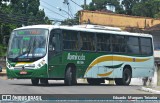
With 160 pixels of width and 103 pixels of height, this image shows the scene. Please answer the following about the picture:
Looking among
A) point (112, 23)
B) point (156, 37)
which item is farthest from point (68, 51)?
point (112, 23)

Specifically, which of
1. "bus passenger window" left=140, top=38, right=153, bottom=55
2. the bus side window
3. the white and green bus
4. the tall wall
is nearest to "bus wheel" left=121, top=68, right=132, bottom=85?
the white and green bus

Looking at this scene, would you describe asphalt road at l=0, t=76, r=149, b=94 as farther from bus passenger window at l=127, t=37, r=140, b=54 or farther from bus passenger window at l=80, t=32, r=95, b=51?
bus passenger window at l=127, t=37, r=140, b=54

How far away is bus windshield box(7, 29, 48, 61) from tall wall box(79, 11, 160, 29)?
85.1 feet

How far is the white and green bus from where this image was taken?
23.2 meters

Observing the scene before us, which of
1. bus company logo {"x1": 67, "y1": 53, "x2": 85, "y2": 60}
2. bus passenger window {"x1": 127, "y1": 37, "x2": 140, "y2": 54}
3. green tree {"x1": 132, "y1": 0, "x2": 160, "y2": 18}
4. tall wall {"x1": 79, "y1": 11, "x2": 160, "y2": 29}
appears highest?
green tree {"x1": 132, "y1": 0, "x2": 160, "y2": 18}

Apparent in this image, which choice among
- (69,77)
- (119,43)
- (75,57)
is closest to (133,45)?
(119,43)

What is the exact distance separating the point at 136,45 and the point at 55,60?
7709 mm

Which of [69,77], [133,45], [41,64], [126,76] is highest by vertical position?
[133,45]

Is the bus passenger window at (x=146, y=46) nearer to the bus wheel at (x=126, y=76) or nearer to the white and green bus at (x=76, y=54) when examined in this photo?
the white and green bus at (x=76, y=54)

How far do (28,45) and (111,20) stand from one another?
30098mm

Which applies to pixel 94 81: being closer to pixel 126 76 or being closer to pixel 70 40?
pixel 126 76

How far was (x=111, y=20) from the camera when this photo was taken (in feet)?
173

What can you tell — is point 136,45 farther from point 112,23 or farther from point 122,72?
point 112,23

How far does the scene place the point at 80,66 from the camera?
25438 mm
